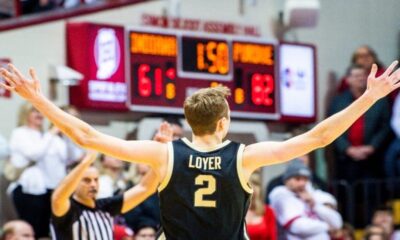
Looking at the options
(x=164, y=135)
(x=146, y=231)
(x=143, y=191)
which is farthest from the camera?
(x=146, y=231)

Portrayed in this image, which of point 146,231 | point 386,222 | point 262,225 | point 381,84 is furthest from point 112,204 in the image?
point 386,222

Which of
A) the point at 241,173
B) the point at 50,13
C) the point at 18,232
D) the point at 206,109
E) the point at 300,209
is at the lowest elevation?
the point at 300,209

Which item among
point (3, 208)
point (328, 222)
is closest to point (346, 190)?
point (328, 222)

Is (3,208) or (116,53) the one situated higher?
(116,53)

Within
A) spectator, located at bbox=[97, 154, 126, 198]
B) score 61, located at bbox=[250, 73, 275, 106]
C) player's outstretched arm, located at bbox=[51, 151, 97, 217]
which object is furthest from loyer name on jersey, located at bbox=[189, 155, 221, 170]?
score 61, located at bbox=[250, 73, 275, 106]

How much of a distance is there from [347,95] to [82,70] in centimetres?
374

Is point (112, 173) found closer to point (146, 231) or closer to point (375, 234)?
point (146, 231)

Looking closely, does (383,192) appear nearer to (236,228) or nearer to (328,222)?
(328,222)

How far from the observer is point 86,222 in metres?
8.62

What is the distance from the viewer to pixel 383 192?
14.3 meters

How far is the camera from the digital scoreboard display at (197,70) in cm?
1307

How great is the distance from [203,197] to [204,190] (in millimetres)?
36

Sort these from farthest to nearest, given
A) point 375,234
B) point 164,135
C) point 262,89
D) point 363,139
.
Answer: point 363,139
point 262,89
point 375,234
point 164,135

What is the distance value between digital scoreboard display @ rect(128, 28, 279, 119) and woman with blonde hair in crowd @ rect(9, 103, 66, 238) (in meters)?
1.81
